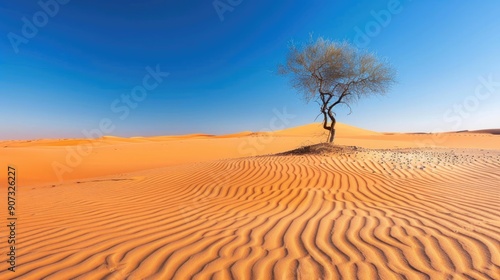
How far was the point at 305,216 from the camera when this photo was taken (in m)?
4.20

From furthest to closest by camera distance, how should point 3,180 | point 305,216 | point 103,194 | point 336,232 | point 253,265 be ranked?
point 3,180
point 103,194
point 305,216
point 336,232
point 253,265

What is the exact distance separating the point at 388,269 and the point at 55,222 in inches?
192

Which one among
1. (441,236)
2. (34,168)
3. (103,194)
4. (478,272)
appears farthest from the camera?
(34,168)

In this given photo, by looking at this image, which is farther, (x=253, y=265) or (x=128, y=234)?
(x=128, y=234)

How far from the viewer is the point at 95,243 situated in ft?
10.6

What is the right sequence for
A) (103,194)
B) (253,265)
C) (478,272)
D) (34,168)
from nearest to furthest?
(478,272) → (253,265) → (103,194) → (34,168)

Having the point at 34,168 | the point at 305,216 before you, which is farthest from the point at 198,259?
the point at 34,168

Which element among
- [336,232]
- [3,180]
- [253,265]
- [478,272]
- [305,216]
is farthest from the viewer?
[3,180]

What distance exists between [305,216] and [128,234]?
8.76 ft

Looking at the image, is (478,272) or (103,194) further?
(103,194)

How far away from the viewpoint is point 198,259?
8.95 ft

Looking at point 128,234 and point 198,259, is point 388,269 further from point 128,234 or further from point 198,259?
point 128,234

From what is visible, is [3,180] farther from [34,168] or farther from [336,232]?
[336,232]

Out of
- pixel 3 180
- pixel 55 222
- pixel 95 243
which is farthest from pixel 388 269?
pixel 3 180
